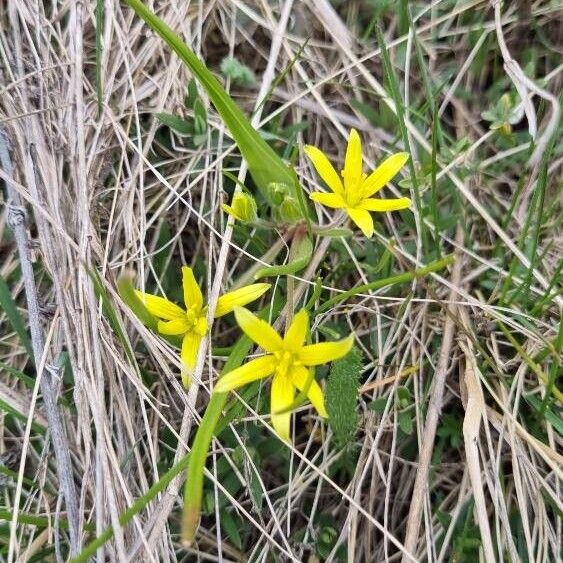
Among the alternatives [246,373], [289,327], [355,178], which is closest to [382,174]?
[355,178]

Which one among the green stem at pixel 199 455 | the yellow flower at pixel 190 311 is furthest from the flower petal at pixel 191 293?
the green stem at pixel 199 455

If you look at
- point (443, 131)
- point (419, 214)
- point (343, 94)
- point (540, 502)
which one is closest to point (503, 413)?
point (540, 502)

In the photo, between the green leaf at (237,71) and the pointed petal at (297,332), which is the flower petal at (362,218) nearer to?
the pointed petal at (297,332)

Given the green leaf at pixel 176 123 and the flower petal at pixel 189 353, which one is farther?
the green leaf at pixel 176 123

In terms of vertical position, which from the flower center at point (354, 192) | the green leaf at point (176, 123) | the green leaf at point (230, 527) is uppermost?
the green leaf at point (176, 123)

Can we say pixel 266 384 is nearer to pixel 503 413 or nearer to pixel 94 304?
pixel 94 304

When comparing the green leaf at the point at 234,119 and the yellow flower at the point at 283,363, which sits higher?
the green leaf at the point at 234,119

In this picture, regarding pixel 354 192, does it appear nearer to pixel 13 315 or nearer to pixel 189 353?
pixel 189 353
